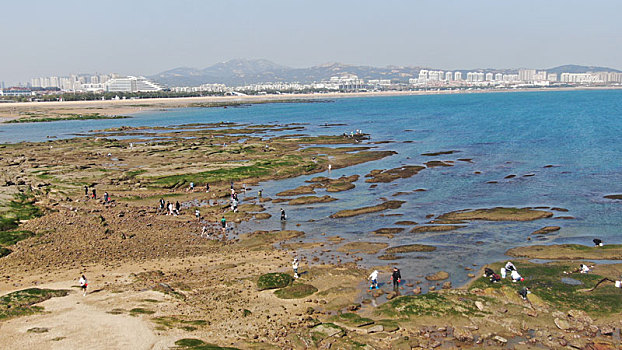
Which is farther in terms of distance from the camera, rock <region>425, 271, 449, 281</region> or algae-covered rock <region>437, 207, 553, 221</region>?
algae-covered rock <region>437, 207, 553, 221</region>

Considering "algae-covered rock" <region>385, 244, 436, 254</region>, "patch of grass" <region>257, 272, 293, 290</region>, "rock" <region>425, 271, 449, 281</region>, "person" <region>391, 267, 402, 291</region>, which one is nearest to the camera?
"person" <region>391, 267, 402, 291</region>

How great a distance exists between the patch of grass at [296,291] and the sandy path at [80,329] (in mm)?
6034

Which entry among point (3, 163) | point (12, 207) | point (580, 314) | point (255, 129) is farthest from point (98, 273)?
point (255, 129)

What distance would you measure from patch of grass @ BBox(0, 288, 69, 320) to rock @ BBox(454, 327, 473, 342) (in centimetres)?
1639

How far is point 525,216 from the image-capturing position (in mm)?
34281

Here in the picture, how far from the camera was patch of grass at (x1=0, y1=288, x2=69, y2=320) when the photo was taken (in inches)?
765

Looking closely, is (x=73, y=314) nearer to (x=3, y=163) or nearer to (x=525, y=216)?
(x=525, y=216)

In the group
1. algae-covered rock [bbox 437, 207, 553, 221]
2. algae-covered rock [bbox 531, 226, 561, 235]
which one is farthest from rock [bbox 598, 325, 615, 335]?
algae-covered rock [bbox 437, 207, 553, 221]

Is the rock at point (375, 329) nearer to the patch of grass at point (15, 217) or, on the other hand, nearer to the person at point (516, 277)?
the person at point (516, 277)

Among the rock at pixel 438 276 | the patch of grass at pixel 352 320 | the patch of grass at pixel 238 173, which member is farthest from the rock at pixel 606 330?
the patch of grass at pixel 238 173

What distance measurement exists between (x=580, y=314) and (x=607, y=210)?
64.0 ft

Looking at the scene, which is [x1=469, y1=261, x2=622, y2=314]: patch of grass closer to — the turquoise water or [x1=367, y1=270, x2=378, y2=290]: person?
the turquoise water

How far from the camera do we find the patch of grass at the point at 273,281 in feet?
74.9

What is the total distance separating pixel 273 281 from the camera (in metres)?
23.1
